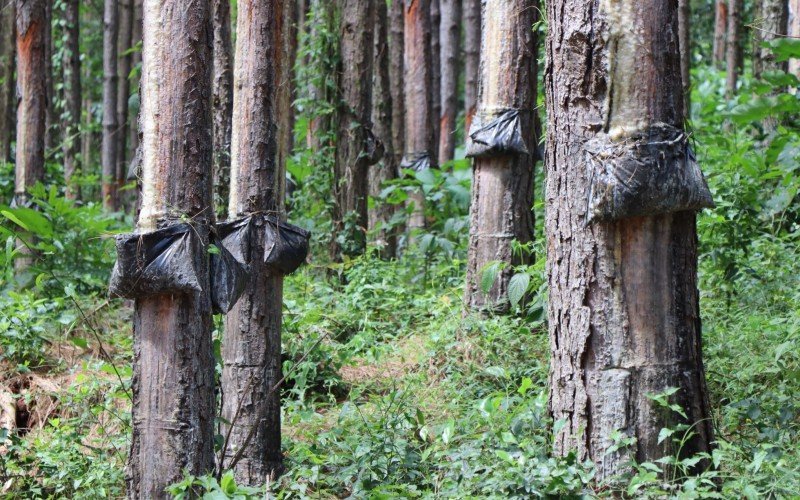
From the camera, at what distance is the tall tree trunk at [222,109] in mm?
7473

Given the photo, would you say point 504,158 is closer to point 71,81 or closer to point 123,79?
point 71,81

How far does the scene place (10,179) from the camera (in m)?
12.2

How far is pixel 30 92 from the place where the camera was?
9.45 metres

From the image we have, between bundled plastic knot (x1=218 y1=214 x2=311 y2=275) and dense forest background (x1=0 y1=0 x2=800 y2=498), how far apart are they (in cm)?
42

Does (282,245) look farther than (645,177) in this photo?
Yes

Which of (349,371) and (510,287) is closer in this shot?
(510,287)

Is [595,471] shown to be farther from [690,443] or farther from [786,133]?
[786,133]

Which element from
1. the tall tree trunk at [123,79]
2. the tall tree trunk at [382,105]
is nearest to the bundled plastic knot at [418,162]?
the tall tree trunk at [382,105]

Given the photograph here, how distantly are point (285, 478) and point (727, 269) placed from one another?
3.61m

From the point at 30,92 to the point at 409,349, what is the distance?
5.21 meters

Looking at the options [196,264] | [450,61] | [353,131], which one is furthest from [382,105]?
[196,264]

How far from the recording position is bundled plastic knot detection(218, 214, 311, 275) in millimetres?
4950

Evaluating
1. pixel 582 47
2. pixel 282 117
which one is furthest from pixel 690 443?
pixel 282 117

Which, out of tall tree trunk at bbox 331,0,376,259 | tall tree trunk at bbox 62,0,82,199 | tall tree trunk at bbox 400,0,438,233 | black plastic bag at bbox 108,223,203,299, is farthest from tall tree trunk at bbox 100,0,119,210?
black plastic bag at bbox 108,223,203,299
